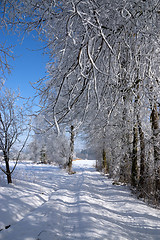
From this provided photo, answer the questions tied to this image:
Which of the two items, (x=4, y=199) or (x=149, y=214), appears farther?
(x=4, y=199)

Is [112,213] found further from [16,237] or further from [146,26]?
[146,26]

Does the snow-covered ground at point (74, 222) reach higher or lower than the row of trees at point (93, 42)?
lower

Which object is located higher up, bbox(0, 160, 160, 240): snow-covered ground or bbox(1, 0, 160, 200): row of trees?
bbox(1, 0, 160, 200): row of trees

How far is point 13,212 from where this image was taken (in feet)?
12.7

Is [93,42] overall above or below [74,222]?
above

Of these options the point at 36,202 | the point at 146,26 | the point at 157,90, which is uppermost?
the point at 146,26

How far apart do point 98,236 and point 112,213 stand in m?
1.53

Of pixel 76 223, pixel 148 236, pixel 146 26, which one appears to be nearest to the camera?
pixel 146 26

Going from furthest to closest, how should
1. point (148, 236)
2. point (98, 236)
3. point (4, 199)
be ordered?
1. point (4, 199)
2. point (148, 236)
3. point (98, 236)

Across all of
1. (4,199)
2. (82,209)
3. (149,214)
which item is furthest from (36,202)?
(149,214)

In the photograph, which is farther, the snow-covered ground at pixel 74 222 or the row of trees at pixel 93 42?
the snow-covered ground at pixel 74 222

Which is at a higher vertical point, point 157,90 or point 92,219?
point 157,90

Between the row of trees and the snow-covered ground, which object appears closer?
the row of trees

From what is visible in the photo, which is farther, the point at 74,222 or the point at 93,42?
the point at 74,222
